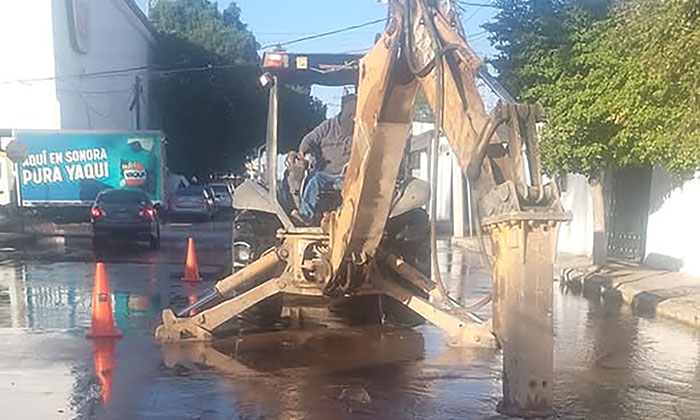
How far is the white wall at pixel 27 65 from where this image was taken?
3378 cm

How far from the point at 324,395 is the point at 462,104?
302cm

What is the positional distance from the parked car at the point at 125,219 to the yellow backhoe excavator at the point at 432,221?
606 inches

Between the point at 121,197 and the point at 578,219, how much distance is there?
12864 mm

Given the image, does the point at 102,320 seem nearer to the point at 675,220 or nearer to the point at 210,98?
the point at 675,220

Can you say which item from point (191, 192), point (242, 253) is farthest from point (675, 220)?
point (191, 192)

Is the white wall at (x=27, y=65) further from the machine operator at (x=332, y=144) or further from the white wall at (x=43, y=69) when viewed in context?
the machine operator at (x=332, y=144)

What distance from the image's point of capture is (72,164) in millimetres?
31594

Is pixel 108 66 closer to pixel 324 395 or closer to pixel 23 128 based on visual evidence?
pixel 23 128

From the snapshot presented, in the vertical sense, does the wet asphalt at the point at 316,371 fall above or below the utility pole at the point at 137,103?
below

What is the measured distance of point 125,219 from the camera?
25.9 metres

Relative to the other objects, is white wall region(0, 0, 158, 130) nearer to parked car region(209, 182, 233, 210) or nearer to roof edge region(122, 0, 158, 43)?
roof edge region(122, 0, 158, 43)

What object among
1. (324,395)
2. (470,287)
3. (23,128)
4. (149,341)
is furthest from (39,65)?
(324,395)

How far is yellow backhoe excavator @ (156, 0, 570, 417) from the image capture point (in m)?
5.65

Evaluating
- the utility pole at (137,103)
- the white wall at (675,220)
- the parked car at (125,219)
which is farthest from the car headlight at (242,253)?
the utility pole at (137,103)
